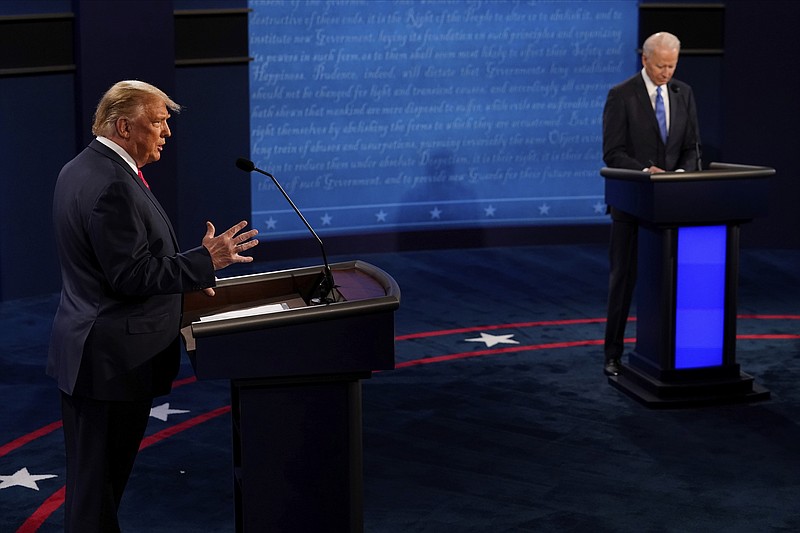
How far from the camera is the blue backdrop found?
9414 millimetres

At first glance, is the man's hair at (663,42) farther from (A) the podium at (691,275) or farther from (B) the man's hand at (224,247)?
(B) the man's hand at (224,247)

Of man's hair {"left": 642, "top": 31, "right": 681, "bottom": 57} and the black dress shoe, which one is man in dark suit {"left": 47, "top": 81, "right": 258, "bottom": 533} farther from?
the black dress shoe

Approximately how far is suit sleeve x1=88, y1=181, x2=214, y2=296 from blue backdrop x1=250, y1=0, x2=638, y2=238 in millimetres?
5785

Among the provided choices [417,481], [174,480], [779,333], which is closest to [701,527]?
[417,481]

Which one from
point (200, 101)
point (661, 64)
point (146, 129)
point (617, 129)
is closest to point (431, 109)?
point (200, 101)

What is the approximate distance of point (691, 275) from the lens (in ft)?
20.0

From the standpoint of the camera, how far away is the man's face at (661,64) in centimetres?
624

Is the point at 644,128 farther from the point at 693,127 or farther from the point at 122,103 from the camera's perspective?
the point at 122,103

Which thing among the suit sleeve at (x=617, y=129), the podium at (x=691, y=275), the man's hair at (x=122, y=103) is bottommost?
the podium at (x=691, y=275)

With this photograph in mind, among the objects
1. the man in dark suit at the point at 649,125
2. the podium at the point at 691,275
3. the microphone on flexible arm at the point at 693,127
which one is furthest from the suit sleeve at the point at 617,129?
the microphone on flexible arm at the point at 693,127

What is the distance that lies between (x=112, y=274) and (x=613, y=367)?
3.63 meters

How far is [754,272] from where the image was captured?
9.20 m

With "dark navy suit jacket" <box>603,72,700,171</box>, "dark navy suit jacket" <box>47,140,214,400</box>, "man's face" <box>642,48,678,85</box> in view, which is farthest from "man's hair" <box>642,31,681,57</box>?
"dark navy suit jacket" <box>47,140,214,400</box>

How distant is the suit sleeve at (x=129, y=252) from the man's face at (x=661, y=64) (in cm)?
338
